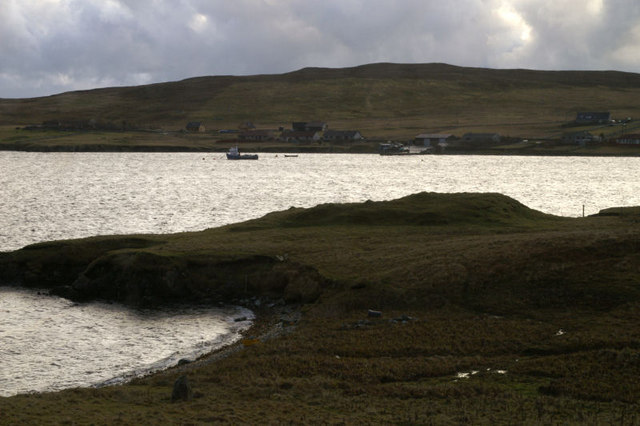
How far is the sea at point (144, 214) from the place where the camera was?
39.2 meters

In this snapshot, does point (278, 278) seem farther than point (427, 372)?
Yes

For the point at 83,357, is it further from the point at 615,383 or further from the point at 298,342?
the point at 615,383

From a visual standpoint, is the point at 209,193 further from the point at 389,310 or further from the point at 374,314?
the point at 374,314

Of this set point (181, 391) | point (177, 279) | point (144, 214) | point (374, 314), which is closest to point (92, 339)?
point (177, 279)

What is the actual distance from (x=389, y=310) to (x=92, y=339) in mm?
18079

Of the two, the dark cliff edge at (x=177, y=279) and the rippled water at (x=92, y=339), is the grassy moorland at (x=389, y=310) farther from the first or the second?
the rippled water at (x=92, y=339)

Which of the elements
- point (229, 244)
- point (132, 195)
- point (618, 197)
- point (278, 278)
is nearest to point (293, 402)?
point (278, 278)

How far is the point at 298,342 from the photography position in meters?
36.9

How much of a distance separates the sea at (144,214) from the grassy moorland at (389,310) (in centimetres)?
347

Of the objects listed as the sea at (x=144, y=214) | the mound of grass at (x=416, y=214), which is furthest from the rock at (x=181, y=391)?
the mound of grass at (x=416, y=214)

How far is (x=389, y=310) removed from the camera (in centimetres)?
4262

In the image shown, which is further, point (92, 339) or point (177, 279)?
point (177, 279)

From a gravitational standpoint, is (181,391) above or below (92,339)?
above

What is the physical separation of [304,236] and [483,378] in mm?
32195
